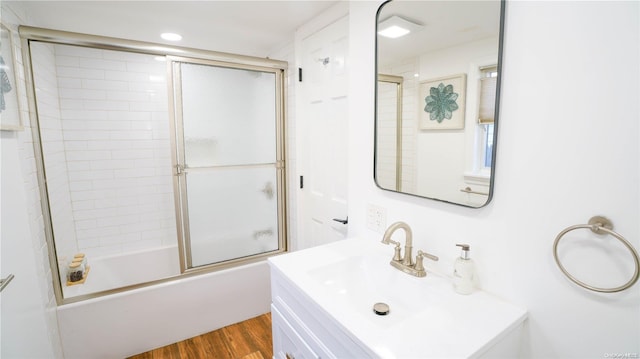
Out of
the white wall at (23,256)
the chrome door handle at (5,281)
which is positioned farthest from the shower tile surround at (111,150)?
the chrome door handle at (5,281)

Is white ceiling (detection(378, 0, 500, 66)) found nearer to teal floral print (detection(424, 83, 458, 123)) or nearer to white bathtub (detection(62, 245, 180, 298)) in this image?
teal floral print (detection(424, 83, 458, 123))

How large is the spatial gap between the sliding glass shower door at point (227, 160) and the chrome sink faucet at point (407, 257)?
143 centimetres

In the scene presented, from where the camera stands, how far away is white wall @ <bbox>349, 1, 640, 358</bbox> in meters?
0.70

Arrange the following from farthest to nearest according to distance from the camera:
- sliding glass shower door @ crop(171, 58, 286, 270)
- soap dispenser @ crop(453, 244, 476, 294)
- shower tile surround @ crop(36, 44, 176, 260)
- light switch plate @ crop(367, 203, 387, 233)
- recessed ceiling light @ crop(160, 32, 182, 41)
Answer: shower tile surround @ crop(36, 44, 176, 260) < recessed ceiling light @ crop(160, 32, 182, 41) < sliding glass shower door @ crop(171, 58, 286, 270) < light switch plate @ crop(367, 203, 387, 233) < soap dispenser @ crop(453, 244, 476, 294)

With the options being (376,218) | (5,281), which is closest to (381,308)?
(376,218)

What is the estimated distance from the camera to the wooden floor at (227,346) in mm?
1969

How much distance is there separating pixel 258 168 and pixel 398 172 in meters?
1.38

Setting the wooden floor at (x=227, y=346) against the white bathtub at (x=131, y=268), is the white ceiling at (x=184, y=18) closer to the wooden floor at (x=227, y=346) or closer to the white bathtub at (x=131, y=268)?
the white bathtub at (x=131, y=268)

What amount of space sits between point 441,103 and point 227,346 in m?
2.05

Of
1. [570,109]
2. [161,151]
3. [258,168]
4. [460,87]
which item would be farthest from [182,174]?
[570,109]

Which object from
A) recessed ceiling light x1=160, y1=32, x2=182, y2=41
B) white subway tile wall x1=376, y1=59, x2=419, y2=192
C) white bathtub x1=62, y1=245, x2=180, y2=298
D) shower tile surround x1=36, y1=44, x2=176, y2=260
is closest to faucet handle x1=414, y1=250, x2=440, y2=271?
white subway tile wall x1=376, y1=59, x2=419, y2=192

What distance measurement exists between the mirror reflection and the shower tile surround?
7.70 feet

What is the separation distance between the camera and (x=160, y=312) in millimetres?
2043

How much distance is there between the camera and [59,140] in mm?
2414
